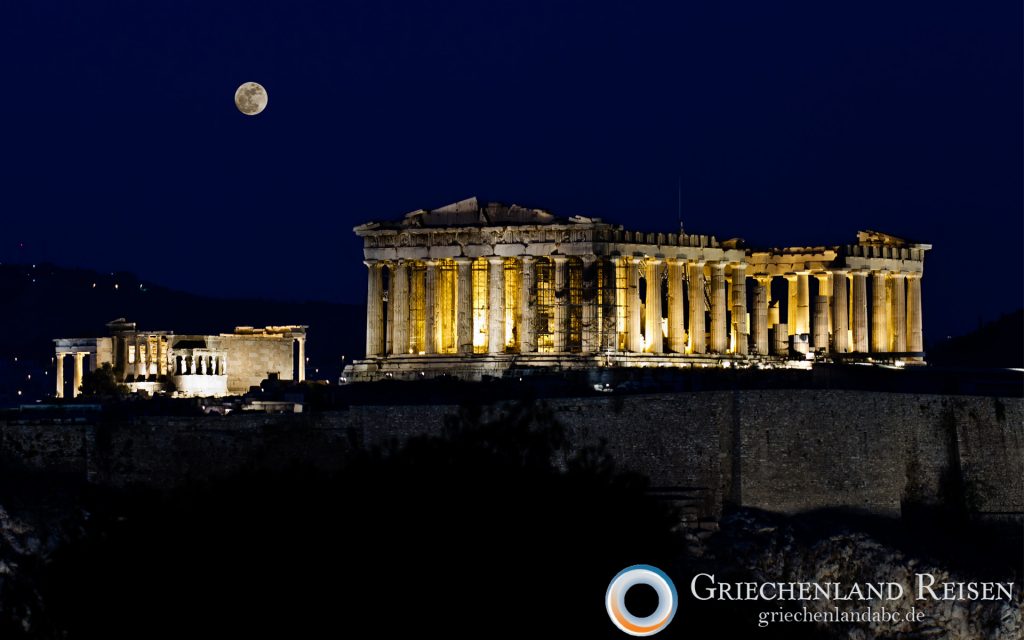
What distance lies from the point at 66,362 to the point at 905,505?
3010 inches

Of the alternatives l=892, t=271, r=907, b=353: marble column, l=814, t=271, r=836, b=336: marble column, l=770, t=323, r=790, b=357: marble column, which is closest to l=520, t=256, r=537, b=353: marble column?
l=770, t=323, r=790, b=357: marble column

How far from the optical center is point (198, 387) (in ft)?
312

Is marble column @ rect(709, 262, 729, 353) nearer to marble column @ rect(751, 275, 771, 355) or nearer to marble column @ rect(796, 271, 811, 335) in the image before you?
marble column @ rect(751, 275, 771, 355)

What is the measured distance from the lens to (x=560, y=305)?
82.0 m

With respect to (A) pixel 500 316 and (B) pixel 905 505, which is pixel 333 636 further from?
(A) pixel 500 316

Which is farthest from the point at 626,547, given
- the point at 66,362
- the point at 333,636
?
the point at 66,362

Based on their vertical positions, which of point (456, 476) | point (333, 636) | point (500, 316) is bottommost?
point (333, 636)

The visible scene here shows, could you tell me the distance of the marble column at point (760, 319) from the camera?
87375 mm

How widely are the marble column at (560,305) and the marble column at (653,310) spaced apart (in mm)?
3564

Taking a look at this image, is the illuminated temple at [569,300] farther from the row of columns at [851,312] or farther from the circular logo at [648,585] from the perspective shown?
the circular logo at [648,585]

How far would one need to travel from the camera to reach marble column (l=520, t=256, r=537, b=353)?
81.9m

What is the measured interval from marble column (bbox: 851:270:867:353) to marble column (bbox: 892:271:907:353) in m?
1.61

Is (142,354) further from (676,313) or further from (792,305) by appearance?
(792,305)

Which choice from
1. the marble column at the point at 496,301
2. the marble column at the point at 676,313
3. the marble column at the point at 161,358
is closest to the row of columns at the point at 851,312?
the marble column at the point at 676,313
